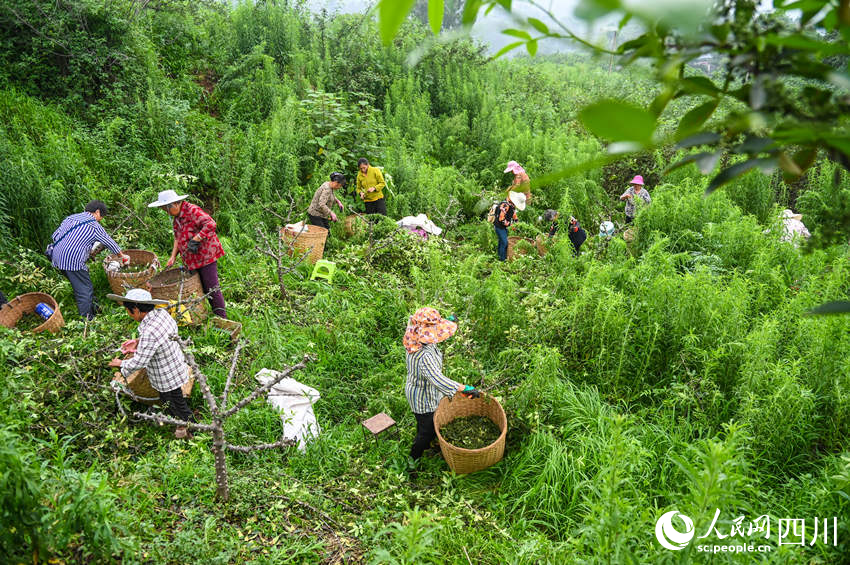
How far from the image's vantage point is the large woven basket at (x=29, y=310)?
14.7 feet

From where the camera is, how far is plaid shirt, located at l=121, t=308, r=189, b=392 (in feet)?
11.6

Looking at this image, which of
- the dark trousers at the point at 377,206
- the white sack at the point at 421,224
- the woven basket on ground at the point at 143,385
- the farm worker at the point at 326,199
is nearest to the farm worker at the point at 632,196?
the white sack at the point at 421,224

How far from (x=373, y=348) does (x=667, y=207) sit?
4.05 m

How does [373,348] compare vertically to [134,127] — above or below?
below

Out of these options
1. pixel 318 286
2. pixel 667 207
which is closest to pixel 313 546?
pixel 318 286

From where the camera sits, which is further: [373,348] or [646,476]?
[373,348]

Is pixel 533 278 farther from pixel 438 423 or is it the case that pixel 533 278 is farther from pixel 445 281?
pixel 438 423

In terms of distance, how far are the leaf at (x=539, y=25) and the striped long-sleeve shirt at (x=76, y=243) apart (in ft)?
17.1

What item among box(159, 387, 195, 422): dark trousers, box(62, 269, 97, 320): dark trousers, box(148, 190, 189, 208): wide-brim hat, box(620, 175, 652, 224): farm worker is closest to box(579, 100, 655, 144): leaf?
box(159, 387, 195, 422): dark trousers

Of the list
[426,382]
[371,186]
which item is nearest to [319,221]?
[371,186]

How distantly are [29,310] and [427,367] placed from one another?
3.76 metres

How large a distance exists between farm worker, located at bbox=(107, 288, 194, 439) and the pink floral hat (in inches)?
60.7

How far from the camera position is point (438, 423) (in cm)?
377

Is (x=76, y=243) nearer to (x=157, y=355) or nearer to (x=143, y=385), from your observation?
(x=143, y=385)
